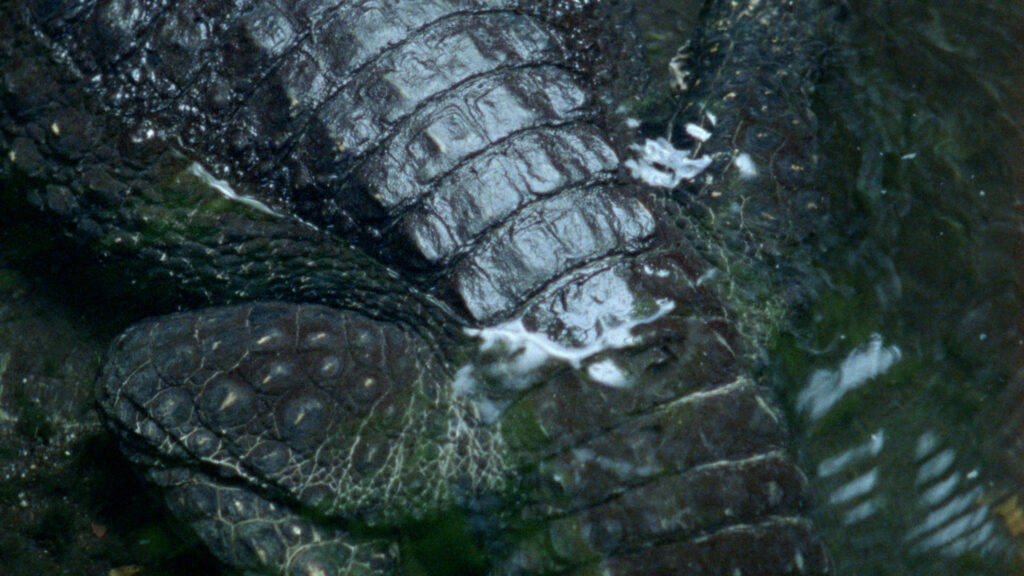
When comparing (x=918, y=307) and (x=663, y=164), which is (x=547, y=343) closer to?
(x=663, y=164)

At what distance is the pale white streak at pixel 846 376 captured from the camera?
315 cm

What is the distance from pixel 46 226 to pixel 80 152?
0.37 meters

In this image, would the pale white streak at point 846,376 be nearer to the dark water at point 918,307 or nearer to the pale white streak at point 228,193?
the dark water at point 918,307

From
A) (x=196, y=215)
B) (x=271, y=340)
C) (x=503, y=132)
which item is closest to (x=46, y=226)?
(x=196, y=215)

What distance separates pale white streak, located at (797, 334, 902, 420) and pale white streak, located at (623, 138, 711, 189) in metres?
0.92

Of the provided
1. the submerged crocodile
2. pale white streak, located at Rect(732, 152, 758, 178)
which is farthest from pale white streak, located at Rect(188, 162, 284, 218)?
pale white streak, located at Rect(732, 152, 758, 178)

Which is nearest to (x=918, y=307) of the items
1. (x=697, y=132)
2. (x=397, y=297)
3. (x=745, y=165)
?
(x=745, y=165)

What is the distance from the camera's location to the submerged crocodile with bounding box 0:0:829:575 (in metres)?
2.67

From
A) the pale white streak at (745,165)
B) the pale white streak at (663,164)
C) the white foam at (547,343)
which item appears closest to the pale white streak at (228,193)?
the white foam at (547,343)

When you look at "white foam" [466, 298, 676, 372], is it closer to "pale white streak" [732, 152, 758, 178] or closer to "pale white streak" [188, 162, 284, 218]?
"pale white streak" [732, 152, 758, 178]

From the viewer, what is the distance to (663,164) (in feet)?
11.2

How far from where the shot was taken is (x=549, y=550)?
2654mm

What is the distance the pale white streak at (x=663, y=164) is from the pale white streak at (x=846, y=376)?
0.92 m

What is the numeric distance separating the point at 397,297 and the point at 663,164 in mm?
1187
